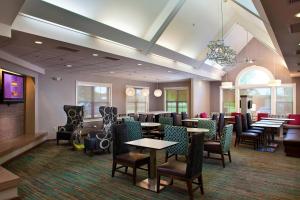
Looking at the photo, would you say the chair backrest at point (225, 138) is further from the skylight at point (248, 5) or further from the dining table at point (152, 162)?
the skylight at point (248, 5)

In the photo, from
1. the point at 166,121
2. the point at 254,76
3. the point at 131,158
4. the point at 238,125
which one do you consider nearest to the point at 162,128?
the point at 166,121

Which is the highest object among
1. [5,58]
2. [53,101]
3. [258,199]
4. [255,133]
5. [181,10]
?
[181,10]

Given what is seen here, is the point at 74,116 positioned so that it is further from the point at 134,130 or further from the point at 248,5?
the point at 248,5

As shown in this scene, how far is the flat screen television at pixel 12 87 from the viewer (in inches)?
215

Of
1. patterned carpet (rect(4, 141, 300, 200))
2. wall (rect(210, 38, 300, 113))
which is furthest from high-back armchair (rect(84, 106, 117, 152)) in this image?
wall (rect(210, 38, 300, 113))

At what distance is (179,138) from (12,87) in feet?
15.6

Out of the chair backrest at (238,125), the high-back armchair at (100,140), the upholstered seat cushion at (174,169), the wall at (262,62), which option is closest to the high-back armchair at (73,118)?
the high-back armchair at (100,140)

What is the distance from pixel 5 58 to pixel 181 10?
4.67m

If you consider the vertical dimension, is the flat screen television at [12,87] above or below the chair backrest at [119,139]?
above

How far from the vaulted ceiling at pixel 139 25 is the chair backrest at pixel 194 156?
2670 millimetres

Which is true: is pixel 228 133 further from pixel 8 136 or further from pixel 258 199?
pixel 8 136

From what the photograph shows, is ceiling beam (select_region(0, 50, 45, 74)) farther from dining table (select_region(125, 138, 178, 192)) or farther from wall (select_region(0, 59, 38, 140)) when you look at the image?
dining table (select_region(125, 138, 178, 192))

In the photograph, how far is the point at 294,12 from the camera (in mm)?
2816

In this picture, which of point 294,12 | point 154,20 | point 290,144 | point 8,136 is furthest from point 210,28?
point 8,136
